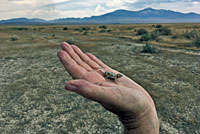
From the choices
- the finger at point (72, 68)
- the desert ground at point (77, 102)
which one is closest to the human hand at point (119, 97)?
the finger at point (72, 68)

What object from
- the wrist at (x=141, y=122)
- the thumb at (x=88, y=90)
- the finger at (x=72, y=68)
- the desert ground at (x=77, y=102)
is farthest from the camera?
A: the desert ground at (x=77, y=102)

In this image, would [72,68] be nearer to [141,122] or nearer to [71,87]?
[71,87]

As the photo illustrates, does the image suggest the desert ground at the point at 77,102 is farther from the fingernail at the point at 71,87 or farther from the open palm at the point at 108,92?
the fingernail at the point at 71,87

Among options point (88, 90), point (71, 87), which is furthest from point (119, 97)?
point (71, 87)

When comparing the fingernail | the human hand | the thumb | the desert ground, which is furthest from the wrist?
the desert ground

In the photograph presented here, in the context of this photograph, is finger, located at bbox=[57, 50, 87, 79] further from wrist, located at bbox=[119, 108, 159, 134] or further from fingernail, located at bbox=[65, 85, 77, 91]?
wrist, located at bbox=[119, 108, 159, 134]

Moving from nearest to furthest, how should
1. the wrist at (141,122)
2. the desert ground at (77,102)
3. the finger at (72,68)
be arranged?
1. the wrist at (141,122)
2. the finger at (72,68)
3. the desert ground at (77,102)
